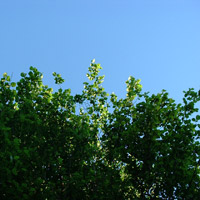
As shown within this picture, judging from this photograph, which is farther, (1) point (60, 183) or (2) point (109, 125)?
(2) point (109, 125)

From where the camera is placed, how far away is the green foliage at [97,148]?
10102 millimetres

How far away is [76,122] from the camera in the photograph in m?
11.5

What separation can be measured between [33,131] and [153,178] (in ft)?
18.3

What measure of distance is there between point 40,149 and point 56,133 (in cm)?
106

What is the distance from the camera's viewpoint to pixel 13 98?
10617mm

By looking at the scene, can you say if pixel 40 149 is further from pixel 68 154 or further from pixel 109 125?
pixel 109 125

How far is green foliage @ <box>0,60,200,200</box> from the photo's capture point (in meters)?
10.1

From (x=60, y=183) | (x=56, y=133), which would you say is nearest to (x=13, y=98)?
(x=56, y=133)

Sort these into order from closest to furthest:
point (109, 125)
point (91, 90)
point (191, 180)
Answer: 1. point (191, 180)
2. point (109, 125)
3. point (91, 90)

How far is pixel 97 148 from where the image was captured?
1095cm

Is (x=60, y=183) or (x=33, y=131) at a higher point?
(x=33, y=131)

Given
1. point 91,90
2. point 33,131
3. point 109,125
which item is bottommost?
point 33,131

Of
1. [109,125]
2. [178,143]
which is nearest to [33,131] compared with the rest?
[109,125]

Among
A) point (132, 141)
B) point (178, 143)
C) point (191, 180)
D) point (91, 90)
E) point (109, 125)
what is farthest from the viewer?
point (91, 90)
